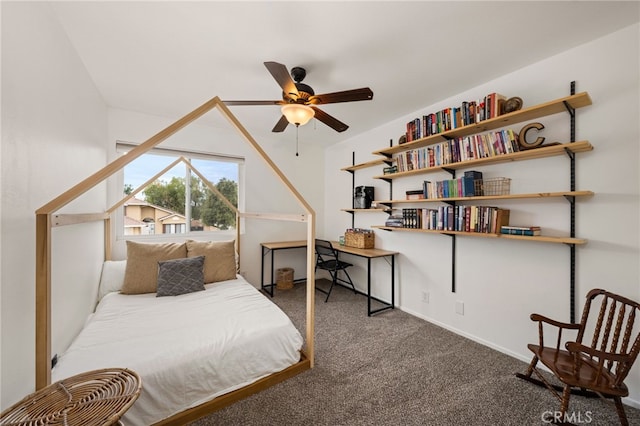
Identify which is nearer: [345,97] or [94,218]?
[345,97]

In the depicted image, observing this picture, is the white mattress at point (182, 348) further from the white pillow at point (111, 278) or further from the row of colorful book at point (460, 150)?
the row of colorful book at point (460, 150)

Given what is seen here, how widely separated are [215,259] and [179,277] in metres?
0.43

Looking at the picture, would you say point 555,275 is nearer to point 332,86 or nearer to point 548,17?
point 548,17

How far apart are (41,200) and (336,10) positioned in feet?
6.42

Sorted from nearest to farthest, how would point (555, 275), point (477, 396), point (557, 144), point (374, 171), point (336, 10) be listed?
point (336, 10), point (477, 396), point (557, 144), point (555, 275), point (374, 171)

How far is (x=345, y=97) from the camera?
1852 mm

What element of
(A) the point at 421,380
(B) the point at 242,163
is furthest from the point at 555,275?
(B) the point at 242,163

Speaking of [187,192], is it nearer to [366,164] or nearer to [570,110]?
[366,164]

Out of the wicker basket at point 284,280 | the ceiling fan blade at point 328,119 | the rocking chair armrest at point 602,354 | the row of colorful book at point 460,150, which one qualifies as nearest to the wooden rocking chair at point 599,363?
the rocking chair armrest at point 602,354

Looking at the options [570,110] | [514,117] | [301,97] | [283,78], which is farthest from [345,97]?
[570,110]

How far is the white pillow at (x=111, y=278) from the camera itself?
2.44 m

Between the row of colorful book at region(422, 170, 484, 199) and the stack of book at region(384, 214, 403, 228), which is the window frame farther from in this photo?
the row of colorful book at region(422, 170, 484, 199)

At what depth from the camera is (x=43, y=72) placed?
138 centimetres

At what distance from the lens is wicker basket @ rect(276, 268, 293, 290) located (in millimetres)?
3861
